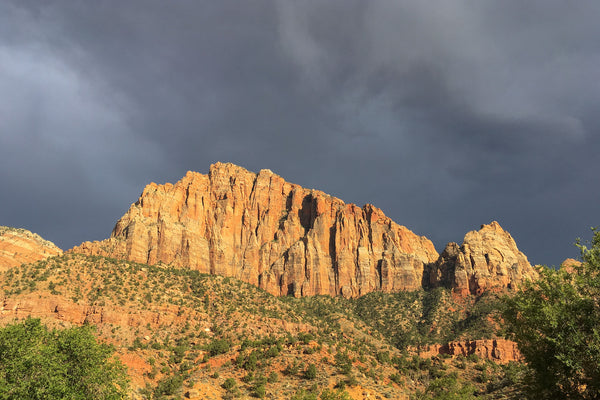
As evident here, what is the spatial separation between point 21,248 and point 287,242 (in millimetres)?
89355

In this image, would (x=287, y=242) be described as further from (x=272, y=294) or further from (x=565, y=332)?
(x=565, y=332)

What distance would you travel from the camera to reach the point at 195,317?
94.8m

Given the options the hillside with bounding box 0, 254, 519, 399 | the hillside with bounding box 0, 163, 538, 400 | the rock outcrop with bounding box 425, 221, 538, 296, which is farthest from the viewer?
the rock outcrop with bounding box 425, 221, 538, 296

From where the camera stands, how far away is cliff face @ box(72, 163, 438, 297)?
138 meters

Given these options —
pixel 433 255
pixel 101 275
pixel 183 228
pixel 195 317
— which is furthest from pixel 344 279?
pixel 101 275

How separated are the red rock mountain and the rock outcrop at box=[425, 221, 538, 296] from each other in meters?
0.39

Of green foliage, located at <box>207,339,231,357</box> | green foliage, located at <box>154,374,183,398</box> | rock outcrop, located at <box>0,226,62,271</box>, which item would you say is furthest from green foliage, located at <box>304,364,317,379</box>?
rock outcrop, located at <box>0,226,62,271</box>

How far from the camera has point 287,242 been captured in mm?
166250

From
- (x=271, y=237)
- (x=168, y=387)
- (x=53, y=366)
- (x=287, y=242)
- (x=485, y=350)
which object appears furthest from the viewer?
(x=271, y=237)

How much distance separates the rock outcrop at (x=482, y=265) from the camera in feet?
454

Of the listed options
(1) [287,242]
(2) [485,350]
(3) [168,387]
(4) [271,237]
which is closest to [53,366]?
(3) [168,387]

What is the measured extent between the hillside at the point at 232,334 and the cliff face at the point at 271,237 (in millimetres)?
16216

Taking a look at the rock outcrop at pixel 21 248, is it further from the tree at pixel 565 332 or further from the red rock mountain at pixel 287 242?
the tree at pixel 565 332

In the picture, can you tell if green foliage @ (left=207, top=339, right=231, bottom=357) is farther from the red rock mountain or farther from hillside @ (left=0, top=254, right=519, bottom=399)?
the red rock mountain
